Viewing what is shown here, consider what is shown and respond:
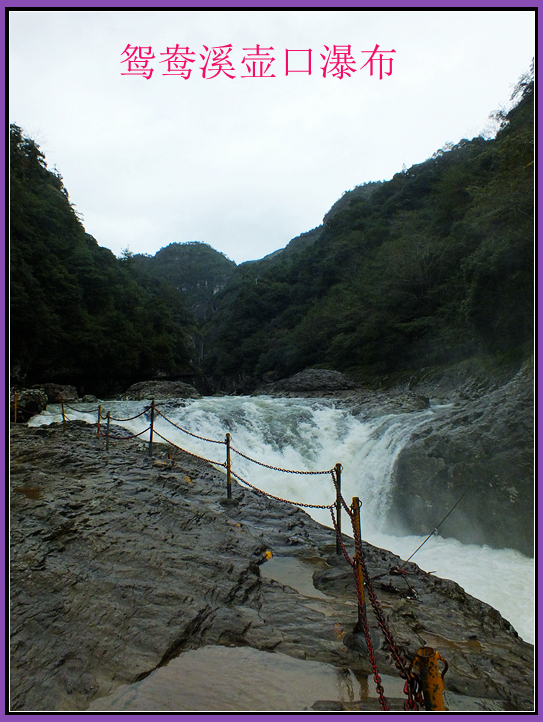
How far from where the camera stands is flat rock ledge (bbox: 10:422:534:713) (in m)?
2.73

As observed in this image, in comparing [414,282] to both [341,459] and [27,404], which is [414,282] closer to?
[341,459]

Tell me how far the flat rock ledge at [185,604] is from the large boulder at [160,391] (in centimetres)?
1756

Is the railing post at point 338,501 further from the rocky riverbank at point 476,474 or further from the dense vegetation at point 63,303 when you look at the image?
the dense vegetation at point 63,303

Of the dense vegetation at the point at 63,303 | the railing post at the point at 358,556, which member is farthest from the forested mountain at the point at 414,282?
the dense vegetation at the point at 63,303

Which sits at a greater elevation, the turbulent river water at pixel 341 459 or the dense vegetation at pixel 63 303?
the dense vegetation at pixel 63 303

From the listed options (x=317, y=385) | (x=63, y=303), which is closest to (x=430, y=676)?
(x=317, y=385)

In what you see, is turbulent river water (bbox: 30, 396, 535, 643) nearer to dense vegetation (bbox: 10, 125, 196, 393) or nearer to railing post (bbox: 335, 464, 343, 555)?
railing post (bbox: 335, 464, 343, 555)

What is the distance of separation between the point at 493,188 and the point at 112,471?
1596 centimetres

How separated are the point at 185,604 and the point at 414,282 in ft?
85.3

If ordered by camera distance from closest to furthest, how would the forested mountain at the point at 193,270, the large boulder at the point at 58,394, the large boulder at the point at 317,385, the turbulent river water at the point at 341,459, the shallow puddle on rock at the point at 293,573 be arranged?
the shallow puddle on rock at the point at 293,573 → the turbulent river water at the point at 341,459 → the large boulder at the point at 58,394 → the large boulder at the point at 317,385 → the forested mountain at the point at 193,270

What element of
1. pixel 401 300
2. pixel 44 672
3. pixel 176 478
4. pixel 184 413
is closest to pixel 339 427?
pixel 184 413

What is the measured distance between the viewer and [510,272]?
13492mm

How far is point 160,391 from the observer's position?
24.1 metres

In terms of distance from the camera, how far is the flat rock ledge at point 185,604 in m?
2.73
